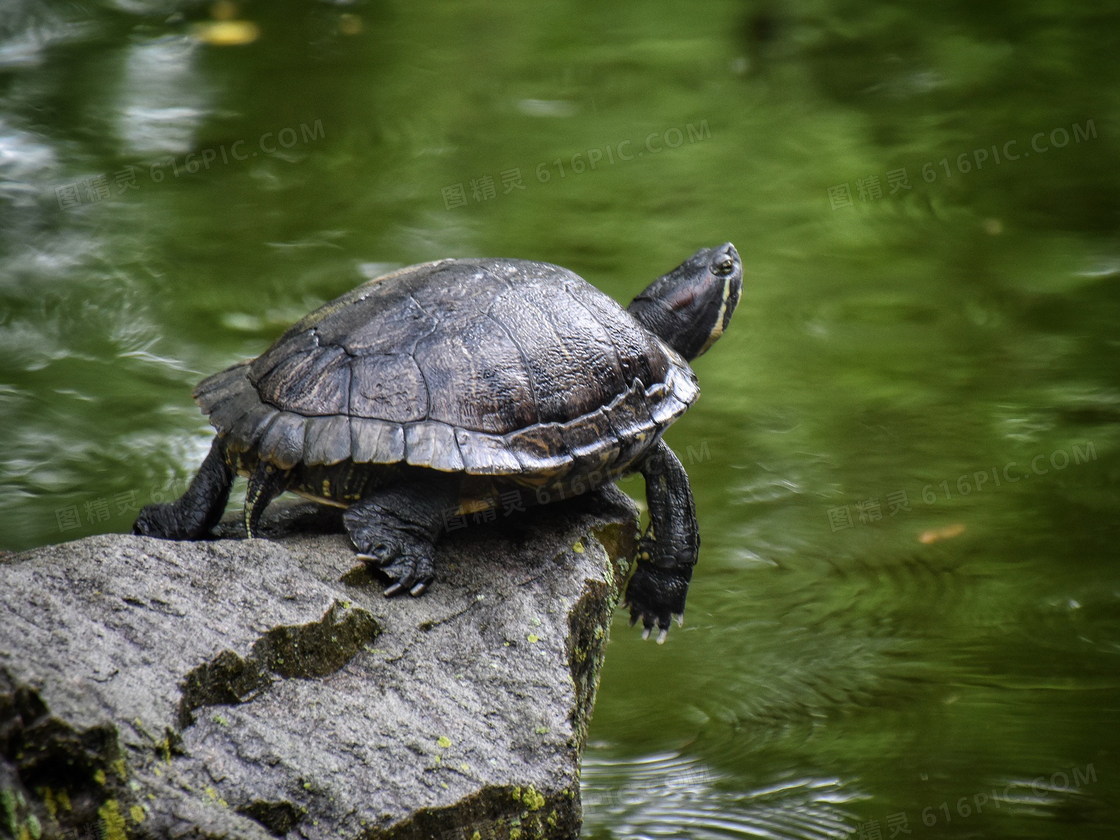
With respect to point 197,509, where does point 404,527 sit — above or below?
above

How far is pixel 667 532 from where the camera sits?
3732 millimetres

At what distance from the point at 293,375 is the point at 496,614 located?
848mm

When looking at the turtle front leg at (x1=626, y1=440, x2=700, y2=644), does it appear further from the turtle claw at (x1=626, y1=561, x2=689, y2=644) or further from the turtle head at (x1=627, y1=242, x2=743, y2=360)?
the turtle head at (x1=627, y1=242, x2=743, y2=360)

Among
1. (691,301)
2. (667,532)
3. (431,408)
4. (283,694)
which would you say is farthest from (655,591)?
(283,694)

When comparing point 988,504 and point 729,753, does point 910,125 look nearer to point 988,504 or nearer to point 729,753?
point 988,504

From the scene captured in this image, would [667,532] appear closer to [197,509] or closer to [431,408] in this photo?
[431,408]

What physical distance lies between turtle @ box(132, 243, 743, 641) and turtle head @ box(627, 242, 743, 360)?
45 cm

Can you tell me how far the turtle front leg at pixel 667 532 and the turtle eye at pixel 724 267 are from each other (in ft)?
2.31

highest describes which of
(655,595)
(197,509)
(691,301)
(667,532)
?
(691,301)

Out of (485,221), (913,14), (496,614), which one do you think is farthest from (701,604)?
(913,14)

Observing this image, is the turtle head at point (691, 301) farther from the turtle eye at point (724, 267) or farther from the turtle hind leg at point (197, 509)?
the turtle hind leg at point (197, 509)

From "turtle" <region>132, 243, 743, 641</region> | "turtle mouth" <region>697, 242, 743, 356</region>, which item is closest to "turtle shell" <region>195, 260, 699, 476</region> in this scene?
"turtle" <region>132, 243, 743, 641</region>

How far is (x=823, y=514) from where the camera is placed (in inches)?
227

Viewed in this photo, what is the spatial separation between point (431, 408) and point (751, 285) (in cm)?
478
